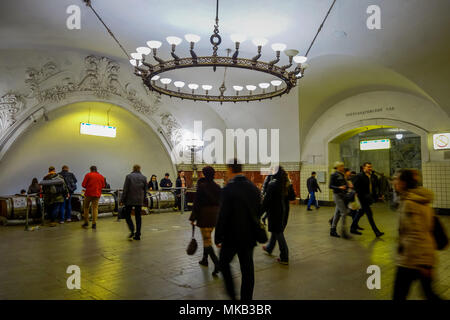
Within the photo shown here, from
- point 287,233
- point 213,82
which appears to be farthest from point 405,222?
point 213,82

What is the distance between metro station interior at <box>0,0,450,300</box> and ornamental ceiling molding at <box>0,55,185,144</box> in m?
0.04

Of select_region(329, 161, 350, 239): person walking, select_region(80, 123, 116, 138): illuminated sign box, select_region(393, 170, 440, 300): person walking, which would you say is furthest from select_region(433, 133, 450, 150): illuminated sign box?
select_region(80, 123, 116, 138): illuminated sign box

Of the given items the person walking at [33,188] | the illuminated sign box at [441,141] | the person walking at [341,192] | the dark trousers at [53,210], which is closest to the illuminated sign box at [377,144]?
the illuminated sign box at [441,141]

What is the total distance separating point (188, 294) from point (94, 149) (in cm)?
1128

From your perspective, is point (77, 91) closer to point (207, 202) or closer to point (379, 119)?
point (207, 202)

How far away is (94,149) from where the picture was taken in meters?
13.1

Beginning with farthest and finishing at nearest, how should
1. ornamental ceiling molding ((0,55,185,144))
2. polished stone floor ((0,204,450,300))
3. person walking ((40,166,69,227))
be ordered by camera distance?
ornamental ceiling molding ((0,55,185,144)) → person walking ((40,166,69,227)) → polished stone floor ((0,204,450,300))

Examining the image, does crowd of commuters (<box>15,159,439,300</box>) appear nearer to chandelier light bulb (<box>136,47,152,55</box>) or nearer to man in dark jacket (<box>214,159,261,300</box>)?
man in dark jacket (<box>214,159,261,300</box>)

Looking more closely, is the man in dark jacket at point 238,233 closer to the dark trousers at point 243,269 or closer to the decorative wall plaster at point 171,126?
the dark trousers at point 243,269

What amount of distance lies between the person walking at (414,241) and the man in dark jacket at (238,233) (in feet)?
3.98

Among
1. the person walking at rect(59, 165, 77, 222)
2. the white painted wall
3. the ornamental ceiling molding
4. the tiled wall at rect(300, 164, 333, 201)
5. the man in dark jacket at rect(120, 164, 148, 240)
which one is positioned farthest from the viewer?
the tiled wall at rect(300, 164, 333, 201)

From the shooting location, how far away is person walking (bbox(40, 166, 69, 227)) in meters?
8.07

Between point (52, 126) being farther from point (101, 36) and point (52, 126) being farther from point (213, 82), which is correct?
point (213, 82)
